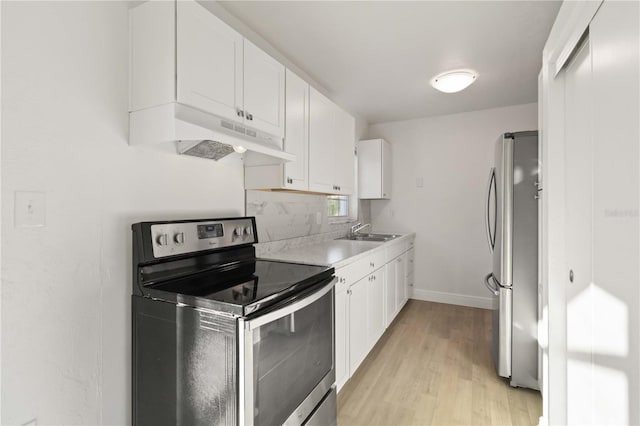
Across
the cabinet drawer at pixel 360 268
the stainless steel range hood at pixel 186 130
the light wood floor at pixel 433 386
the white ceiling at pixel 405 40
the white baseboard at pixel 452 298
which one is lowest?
the light wood floor at pixel 433 386

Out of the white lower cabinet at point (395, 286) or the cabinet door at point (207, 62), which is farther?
the white lower cabinet at point (395, 286)

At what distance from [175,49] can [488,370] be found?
2981 millimetres

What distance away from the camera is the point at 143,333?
1266mm

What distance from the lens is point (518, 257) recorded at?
216 cm

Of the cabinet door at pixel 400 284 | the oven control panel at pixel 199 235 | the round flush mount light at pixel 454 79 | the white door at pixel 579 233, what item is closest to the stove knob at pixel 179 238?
the oven control panel at pixel 199 235

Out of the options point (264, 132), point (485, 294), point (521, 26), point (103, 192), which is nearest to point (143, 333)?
point (103, 192)

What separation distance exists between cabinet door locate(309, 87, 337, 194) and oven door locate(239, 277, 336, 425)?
A: 1.00m

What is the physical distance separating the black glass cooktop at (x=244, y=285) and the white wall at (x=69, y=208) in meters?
0.26

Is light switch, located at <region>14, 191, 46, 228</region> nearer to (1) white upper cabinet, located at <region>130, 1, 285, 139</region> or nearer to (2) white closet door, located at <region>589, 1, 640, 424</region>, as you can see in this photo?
(1) white upper cabinet, located at <region>130, 1, 285, 139</region>

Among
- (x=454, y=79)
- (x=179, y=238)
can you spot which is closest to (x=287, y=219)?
(x=179, y=238)

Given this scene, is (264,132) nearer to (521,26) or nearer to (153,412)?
(153,412)

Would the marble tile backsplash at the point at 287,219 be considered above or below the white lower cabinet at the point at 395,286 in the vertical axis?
above

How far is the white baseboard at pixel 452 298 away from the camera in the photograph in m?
3.78

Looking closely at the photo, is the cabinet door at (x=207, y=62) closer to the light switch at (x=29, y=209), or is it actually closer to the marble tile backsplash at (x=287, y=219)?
the light switch at (x=29, y=209)
